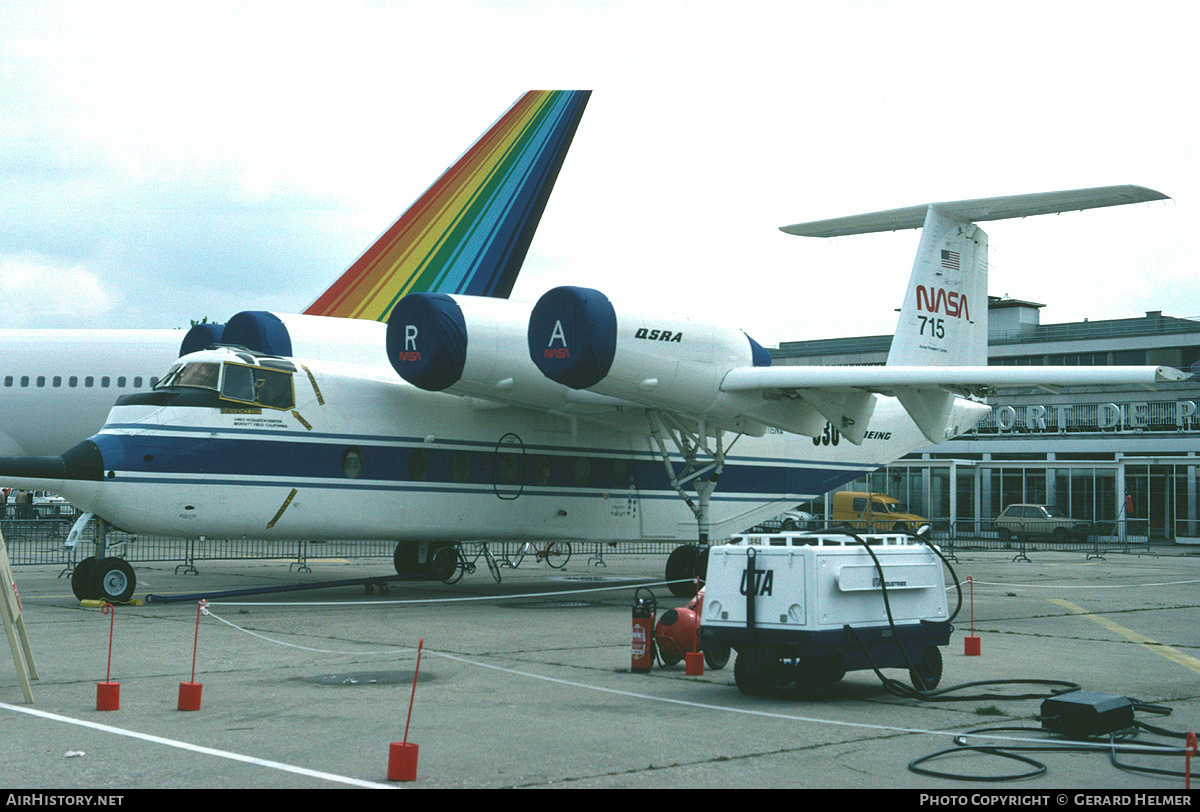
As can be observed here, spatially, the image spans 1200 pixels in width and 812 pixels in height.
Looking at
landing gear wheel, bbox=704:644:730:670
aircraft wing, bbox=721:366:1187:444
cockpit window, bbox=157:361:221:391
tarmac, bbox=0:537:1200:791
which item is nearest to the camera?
tarmac, bbox=0:537:1200:791

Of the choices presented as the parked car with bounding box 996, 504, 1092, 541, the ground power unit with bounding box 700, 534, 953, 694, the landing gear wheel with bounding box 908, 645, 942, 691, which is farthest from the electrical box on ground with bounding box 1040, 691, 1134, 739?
the parked car with bounding box 996, 504, 1092, 541

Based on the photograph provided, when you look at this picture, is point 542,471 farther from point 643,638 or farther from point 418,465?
point 643,638

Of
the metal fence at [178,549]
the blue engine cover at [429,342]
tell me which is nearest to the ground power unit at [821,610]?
the blue engine cover at [429,342]

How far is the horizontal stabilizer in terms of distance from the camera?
16.9 metres

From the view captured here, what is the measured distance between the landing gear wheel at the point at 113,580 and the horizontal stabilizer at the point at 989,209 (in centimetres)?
1323

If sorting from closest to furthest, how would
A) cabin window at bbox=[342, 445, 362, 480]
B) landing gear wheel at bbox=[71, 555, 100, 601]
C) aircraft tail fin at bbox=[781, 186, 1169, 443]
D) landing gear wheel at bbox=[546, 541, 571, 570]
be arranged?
landing gear wheel at bbox=[71, 555, 100, 601] → cabin window at bbox=[342, 445, 362, 480] → aircraft tail fin at bbox=[781, 186, 1169, 443] → landing gear wheel at bbox=[546, 541, 571, 570]

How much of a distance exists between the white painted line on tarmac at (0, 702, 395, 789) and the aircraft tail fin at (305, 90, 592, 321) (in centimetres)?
1666

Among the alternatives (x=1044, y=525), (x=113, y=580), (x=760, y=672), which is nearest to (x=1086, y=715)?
(x=760, y=672)

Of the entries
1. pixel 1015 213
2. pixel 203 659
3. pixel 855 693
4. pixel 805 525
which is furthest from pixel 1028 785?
pixel 805 525

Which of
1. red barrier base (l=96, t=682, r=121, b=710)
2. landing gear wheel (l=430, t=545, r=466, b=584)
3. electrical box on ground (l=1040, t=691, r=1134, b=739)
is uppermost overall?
landing gear wheel (l=430, t=545, r=466, b=584)

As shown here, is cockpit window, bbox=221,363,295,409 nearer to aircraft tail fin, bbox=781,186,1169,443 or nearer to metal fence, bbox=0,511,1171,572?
metal fence, bbox=0,511,1171,572

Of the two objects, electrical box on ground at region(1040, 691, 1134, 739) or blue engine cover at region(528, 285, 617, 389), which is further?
blue engine cover at region(528, 285, 617, 389)

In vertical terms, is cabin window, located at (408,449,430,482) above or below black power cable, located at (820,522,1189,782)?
above

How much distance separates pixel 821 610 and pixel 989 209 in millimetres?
12783
